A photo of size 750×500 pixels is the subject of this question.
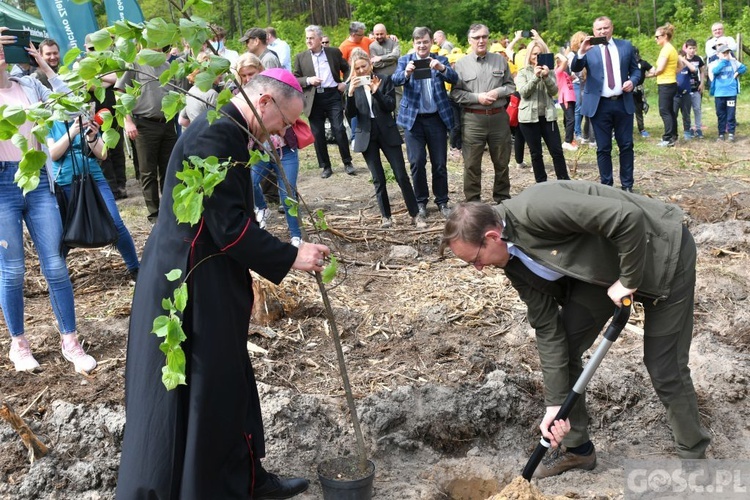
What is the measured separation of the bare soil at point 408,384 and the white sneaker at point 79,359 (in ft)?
0.19

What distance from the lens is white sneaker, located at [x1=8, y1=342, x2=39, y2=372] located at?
4.81 metres

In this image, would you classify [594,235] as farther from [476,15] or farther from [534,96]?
[476,15]

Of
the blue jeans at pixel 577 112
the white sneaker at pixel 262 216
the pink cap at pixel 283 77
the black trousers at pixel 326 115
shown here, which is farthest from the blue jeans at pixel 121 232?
the blue jeans at pixel 577 112

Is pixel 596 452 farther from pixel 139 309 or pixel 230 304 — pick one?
pixel 139 309

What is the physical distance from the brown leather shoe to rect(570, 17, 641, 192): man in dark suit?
18.0 ft

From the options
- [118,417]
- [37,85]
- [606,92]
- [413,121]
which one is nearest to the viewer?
[118,417]

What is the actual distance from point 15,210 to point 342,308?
8.05ft

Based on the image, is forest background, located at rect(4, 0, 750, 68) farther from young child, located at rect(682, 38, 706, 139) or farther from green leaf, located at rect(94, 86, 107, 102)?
green leaf, located at rect(94, 86, 107, 102)

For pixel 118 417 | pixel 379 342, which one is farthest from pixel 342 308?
pixel 118 417

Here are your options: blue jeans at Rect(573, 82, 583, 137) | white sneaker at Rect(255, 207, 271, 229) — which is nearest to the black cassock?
white sneaker at Rect(255, 207, 271, 229)

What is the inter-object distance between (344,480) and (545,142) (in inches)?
258

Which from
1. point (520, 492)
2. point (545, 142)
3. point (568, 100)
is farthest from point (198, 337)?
point (568, 100)

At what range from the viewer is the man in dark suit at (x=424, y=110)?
8094mm

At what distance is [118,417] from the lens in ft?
13.6
